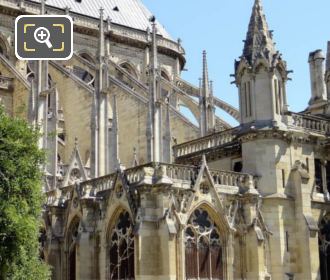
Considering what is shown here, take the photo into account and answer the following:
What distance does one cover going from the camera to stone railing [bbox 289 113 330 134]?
82.1 ft

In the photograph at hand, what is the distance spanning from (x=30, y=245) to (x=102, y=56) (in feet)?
63.4

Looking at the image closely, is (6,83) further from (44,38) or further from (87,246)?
(44,38)

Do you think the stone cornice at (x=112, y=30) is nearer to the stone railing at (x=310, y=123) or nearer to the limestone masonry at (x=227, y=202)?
the limestone masonry at (x=227, y=202)

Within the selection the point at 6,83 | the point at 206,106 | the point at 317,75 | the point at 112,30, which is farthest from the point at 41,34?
the point at 112,30

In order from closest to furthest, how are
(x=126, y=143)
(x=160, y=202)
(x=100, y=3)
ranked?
(x=160, y=202) < (x=126, y=143) < (x=100, y=3)

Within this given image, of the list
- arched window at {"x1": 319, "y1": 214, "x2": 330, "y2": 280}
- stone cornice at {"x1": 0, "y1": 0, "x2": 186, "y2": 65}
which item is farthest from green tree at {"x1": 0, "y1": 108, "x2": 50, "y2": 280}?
stone cornice at {"x1": 0, "y1": 0, "x2": 186, "y2": 65}

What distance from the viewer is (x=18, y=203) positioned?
17.7 metres

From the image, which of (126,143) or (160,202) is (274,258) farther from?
(126,143)

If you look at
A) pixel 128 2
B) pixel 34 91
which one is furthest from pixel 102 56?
pixel 128 2

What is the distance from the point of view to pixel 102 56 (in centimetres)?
3594

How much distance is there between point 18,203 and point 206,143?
10.8m

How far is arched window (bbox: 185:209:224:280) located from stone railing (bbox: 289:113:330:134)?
5.15 metres

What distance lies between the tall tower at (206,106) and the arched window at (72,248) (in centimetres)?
1541

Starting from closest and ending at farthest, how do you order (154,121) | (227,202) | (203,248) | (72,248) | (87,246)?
(203,248)
(227,202)
(87,246)
(72,248)
(154,121)
